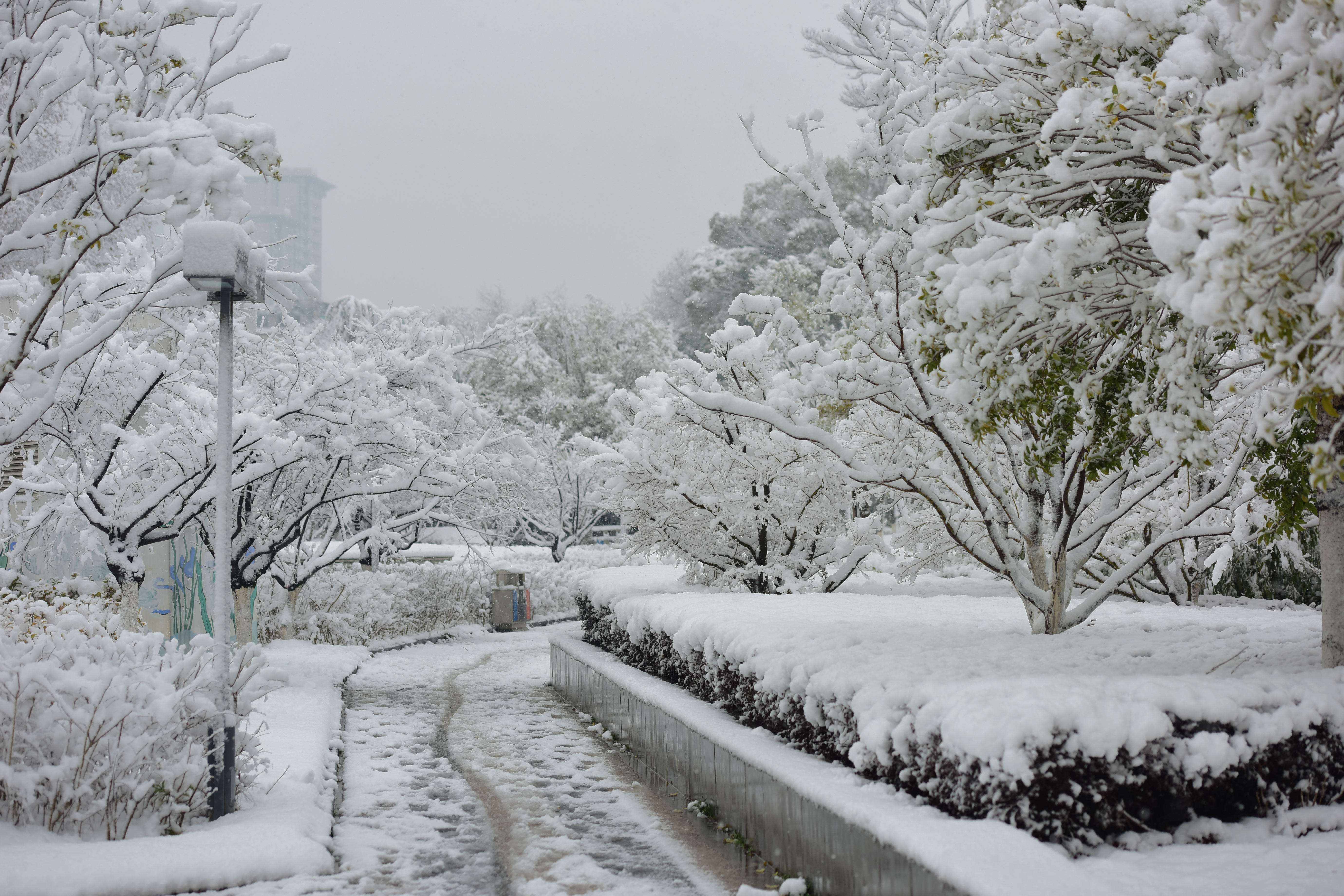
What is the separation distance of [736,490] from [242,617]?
6.58 meters

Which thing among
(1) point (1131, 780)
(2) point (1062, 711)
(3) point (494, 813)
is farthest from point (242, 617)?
(1) point (1131, 780)

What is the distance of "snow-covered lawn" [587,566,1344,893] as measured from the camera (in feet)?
12.6

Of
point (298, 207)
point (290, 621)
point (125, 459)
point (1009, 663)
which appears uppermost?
point (298, 207)

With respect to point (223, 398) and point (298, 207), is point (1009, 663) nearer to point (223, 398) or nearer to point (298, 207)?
point (223, 398)

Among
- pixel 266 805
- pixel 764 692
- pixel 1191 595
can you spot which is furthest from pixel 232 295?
pixel 1191 595

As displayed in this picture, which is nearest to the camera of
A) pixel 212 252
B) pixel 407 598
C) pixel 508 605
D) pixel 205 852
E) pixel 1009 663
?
pixel 205 852

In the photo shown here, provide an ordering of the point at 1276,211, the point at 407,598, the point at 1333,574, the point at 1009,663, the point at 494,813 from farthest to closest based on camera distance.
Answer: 1. the point at 407,598
2. the point at 494,813
3. the point at 1009,663
4. the point at 1333,574
5. the point at 1276,211

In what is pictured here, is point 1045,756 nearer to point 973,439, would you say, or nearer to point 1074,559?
point 973,439

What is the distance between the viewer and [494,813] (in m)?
6.83

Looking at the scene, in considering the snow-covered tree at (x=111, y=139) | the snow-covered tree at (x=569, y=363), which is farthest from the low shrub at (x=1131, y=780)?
the snow-covered tree at (x=569, y=363)

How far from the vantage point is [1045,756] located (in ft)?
12.7

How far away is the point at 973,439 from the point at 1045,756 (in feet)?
8.10

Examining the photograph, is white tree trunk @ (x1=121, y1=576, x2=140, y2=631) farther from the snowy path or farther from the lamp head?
the lamp head

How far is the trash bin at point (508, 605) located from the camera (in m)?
21.3
